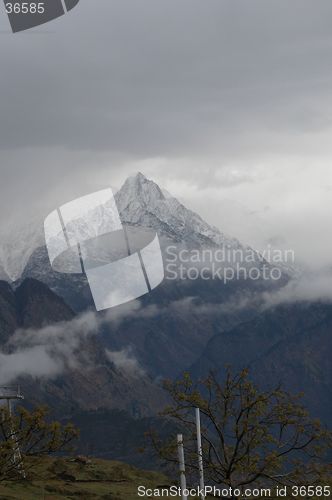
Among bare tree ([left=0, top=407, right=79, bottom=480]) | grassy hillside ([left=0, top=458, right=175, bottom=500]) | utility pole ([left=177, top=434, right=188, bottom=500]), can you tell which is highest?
bare tree ([left=0, top=407, right=79, bottom=480])

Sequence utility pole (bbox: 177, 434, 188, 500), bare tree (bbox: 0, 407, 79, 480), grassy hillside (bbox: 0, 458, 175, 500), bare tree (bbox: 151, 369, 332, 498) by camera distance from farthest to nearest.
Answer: grassy hillside (bbox: 0, 458, 175, 500)
bare tree (bbox: 0, 407, 79, 480)
bare tree (bbox: 151, 369, 332, 498)
utility pole (bbox: 177, 434, 188, 500)

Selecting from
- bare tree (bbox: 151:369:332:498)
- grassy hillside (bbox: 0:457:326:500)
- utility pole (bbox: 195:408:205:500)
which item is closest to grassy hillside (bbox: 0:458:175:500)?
grassy hillside (bbox: 0:457:326:500)

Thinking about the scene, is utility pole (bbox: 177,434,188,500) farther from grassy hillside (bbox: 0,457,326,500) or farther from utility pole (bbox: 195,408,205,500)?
grassy hillside (bbox: 0,457,326,500)

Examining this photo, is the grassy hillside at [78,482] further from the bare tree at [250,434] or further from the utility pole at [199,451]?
the utility pole at [199,451]

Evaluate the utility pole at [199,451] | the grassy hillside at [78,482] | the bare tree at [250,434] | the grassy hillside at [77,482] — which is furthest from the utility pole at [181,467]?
the grassy hillside at [77,482]

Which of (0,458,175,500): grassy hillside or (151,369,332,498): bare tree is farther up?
(151,369,332,498): bare tree

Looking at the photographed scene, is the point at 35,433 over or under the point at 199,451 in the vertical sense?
over

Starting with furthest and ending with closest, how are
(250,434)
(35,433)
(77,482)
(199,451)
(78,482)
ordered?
(78,482)
(77,482)
(35,433)
(250,434)
(199,451)

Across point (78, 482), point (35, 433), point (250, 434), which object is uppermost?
point (35, 433)

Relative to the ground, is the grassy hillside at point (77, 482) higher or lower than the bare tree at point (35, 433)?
lower

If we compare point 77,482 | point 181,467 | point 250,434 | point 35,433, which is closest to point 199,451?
point 181,467

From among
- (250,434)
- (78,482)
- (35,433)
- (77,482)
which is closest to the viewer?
(250,434)

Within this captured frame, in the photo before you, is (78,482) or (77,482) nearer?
(77,482)

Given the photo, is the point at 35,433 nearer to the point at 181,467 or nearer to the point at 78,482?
the point at 181,467
